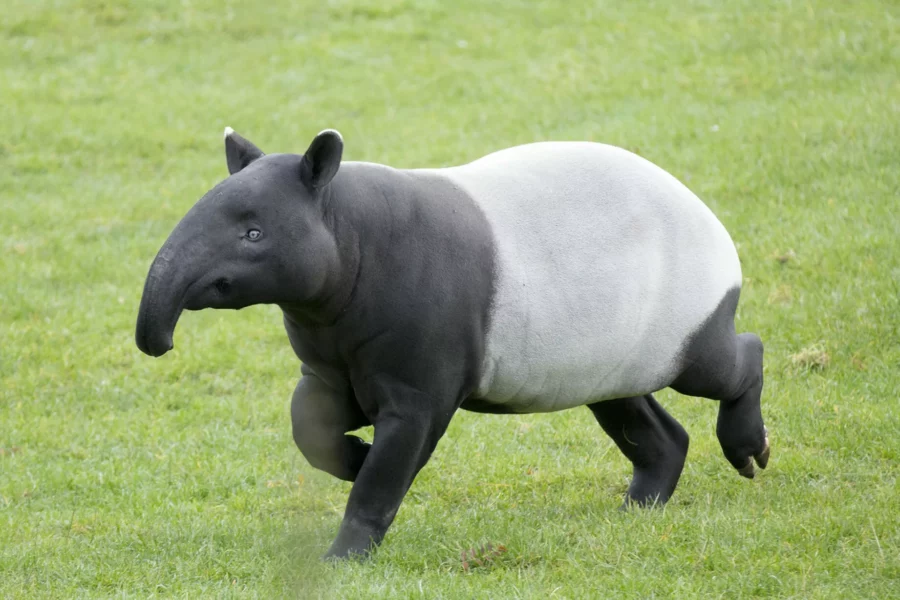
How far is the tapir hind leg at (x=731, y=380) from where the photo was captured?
17.1ft

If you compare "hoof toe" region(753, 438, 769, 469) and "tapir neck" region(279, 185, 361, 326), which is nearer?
"tapir neck" region(279, 185, 361, 326)

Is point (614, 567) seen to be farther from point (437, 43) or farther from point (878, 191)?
point (437, 43)

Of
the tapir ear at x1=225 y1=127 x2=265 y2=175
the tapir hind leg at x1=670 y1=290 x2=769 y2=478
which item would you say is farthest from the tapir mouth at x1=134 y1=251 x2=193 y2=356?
the tapir hind leg at x1=670 y1=290 x2=769 y2=478

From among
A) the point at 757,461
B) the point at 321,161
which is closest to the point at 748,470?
the point at 757,461

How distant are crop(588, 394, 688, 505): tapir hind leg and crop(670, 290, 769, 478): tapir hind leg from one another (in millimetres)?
271

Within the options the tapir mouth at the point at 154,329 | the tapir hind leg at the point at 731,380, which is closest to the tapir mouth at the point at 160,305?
the tapir mouth at the point at 154,329

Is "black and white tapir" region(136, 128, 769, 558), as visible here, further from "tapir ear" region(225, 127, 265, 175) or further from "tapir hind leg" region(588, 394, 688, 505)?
"tapir hind leg" region(588, 394, 688, 505)

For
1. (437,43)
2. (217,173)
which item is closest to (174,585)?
(217,173)

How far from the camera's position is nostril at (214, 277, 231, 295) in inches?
166

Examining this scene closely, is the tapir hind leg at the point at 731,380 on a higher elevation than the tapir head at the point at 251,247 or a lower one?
lower

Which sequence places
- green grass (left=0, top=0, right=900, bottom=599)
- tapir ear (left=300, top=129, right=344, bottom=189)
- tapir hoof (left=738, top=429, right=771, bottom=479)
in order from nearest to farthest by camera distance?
tapir ear (left=300, top=129, right=344, bottom=189) → green grass (left=0, top=0, right=900, bottom=599) → tapir hoof (left=738, top=429, right=771, bottom=479)

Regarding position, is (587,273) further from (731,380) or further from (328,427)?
(328,427)

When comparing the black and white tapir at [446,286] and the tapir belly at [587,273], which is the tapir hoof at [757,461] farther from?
the tapir belly at [587,273]

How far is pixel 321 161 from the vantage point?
14.4 feet
